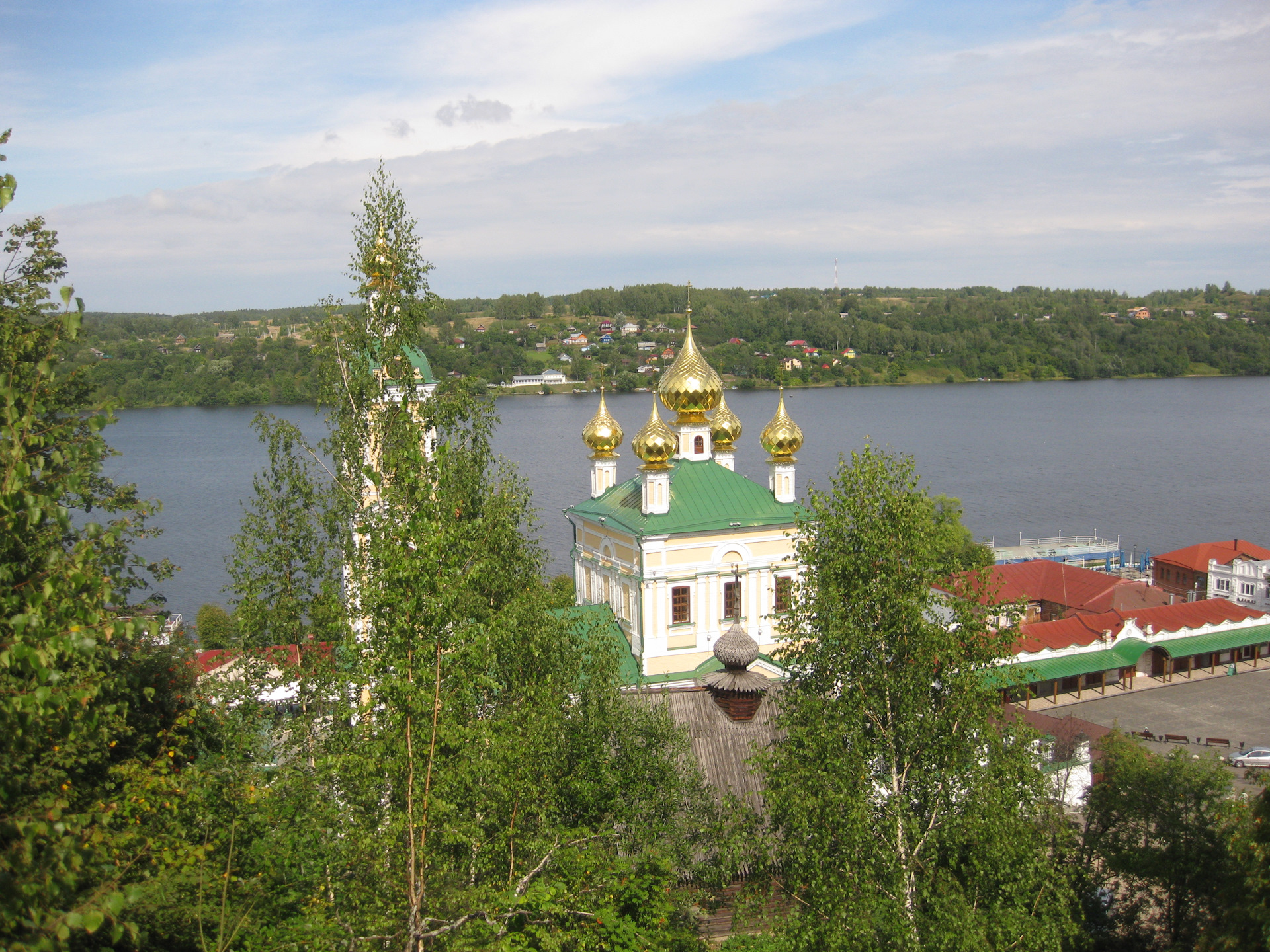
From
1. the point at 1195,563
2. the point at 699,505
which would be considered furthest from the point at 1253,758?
the point at 1195,563

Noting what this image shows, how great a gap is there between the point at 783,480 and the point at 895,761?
918cm

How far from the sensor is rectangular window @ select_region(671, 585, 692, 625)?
14.7 m

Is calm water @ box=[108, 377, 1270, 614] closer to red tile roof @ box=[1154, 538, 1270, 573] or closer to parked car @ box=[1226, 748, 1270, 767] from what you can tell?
red tile roof @ box=[1154, 538, 1270, 573]

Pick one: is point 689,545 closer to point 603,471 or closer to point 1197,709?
point 603,471

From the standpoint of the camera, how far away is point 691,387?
16156mm

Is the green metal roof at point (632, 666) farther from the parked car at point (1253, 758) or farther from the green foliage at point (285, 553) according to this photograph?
the parked car at point (1253, 758)

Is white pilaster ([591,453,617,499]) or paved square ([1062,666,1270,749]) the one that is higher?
white pilaster ([591,453,617,499])

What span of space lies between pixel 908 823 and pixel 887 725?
0.72 m

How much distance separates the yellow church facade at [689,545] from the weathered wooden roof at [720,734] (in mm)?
2909

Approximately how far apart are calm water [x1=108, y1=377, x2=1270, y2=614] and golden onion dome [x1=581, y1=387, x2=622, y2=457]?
8.68m

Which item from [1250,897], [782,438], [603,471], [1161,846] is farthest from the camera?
[603,471]

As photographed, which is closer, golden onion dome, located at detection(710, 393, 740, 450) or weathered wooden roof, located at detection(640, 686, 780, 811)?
weathered wooden roof, located at detection(640, 686, 780, 811)

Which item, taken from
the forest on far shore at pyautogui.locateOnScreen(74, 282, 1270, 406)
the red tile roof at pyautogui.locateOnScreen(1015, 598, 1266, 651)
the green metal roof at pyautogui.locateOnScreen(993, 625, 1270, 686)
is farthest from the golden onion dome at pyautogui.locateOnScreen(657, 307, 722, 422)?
the forest on far shore at pyautogui.locateOnScreen(74, 282, 1270, 406)

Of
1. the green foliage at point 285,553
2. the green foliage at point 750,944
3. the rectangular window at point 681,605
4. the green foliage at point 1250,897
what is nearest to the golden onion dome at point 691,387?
the rectangular window at point 681,605
